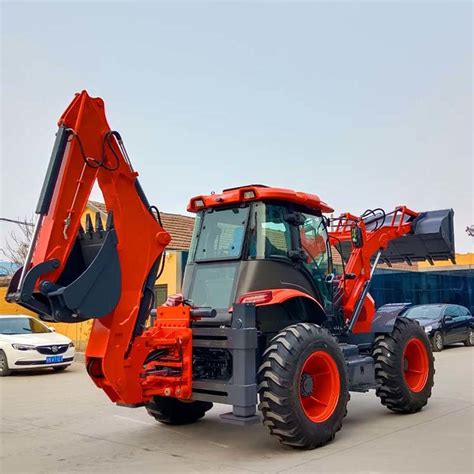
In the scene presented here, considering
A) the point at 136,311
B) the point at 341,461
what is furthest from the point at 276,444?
the point at 136,311

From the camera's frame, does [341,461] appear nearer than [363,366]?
Yes

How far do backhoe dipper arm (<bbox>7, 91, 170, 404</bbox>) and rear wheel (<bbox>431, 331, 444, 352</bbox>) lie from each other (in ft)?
42.3

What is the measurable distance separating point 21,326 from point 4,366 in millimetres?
1520

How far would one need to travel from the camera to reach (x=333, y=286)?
786 centimetres

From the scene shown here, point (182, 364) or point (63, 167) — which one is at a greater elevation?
point (63, 167)

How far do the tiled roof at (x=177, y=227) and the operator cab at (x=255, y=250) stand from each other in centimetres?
997

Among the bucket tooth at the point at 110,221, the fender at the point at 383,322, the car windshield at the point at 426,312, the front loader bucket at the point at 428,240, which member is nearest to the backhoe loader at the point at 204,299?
the bucket tooth at the point at 110,221

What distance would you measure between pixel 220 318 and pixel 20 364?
8252mm

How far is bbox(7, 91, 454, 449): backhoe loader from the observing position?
220 inches

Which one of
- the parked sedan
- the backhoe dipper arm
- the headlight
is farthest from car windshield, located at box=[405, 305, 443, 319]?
the backhoe dipper arm

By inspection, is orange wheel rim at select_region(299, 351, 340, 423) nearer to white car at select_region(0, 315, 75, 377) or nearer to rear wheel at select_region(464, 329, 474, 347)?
white car at select_region(0, 315, 75, 377)

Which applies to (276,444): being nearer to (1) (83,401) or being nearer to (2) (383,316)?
(2) (383,316)

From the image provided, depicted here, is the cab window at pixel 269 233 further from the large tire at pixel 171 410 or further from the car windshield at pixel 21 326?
the car windshield at pixel 21 326

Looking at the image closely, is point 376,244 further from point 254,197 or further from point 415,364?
point 254,197
